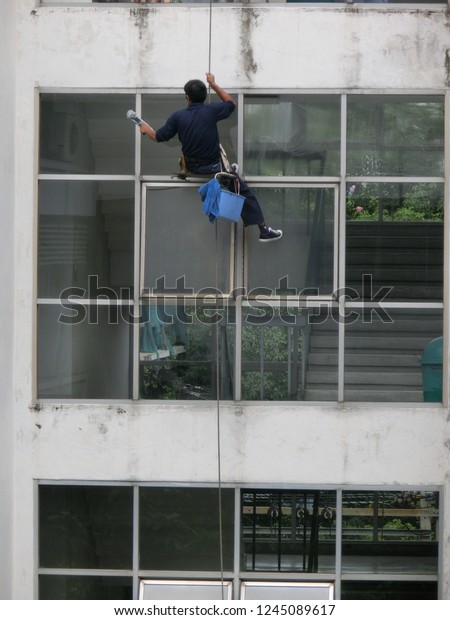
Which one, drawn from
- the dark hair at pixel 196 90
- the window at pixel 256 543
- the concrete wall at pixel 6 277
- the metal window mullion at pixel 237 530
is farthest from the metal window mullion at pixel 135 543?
the dark hair at pixel 196 90

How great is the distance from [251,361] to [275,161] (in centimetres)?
208

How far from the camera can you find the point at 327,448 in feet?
35.1

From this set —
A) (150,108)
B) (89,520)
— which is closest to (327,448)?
(89,520)

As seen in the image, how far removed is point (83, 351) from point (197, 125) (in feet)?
8.61

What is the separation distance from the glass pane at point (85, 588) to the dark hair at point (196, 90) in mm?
4936

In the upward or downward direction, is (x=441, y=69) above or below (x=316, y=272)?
above

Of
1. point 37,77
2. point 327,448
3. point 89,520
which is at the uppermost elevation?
point 37,77

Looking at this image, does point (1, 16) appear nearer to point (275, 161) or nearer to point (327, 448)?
point (275, 161)

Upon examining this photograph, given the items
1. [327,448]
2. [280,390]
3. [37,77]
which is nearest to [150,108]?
[37,77]

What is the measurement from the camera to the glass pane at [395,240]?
1083cm

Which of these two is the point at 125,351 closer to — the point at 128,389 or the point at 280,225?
the point at 128,389

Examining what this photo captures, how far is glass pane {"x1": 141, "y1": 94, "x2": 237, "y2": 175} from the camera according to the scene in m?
10.8

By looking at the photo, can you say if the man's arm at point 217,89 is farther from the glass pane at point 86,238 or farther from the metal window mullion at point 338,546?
the metal window mullion at point 338,546

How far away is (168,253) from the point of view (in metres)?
10.9
